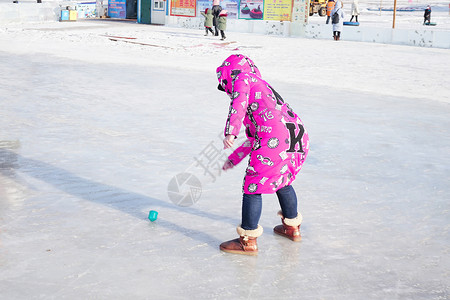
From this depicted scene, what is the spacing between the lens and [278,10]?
84.9ft

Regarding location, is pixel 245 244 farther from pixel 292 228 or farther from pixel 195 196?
pixel 195 196

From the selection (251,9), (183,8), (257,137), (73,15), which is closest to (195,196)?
(257,137)

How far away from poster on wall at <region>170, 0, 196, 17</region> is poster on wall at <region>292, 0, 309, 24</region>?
208 inches

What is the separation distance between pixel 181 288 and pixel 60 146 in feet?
11.2

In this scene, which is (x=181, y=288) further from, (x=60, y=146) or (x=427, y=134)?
(x=427, y=134)

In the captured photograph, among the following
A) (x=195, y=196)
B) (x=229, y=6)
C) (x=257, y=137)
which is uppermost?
(x=229, y=6)

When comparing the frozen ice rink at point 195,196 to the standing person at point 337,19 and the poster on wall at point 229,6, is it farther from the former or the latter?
the poster on wall at point 229,6

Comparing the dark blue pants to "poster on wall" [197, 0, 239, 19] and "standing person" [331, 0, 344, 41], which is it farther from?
"poster on wall" [197, 0, 239, 19]

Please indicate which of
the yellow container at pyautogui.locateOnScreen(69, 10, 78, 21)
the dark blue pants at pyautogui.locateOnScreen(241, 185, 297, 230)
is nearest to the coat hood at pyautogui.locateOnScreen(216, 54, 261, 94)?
the dark blue pants at pyautogui.locateOnScreen(241, 185, 297, 230)

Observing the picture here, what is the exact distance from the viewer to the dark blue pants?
3.53 metres

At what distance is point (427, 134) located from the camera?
7.20 metres

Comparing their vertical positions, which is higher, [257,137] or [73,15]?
[73,15]

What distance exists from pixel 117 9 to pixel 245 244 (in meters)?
31.2

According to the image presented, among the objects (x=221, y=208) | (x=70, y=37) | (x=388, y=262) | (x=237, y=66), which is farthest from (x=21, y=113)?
(x=70, y=37)
